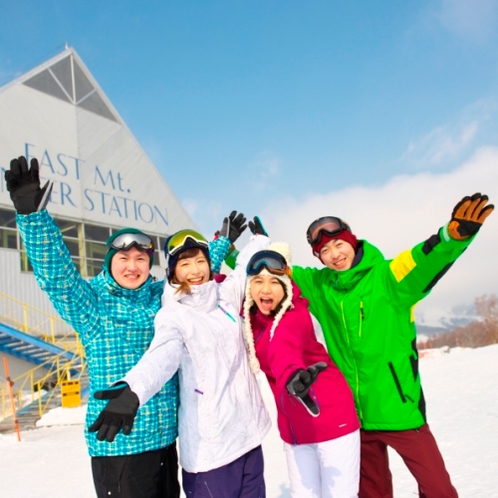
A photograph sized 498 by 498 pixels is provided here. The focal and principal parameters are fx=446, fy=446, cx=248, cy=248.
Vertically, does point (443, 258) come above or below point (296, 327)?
above

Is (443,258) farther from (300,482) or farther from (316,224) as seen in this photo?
(300,482)

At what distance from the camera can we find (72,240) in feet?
54.0

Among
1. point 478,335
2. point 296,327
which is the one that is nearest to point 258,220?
point 296,327

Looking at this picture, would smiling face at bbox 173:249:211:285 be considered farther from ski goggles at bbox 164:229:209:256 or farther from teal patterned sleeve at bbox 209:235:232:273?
teal patterned sleeve at bbox 209:235:232:273

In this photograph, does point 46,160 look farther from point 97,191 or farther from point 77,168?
point 97,191

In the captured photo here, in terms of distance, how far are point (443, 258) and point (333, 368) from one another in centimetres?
89

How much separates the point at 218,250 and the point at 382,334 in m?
1.47

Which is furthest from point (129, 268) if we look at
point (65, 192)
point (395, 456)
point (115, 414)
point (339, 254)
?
point (65, 192)

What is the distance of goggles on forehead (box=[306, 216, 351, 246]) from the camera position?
2.96m

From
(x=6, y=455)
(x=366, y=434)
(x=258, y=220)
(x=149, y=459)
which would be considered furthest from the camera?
(x=6, y=455)

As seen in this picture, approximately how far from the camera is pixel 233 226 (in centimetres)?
398

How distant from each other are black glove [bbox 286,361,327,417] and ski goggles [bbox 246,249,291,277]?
2.50 feet

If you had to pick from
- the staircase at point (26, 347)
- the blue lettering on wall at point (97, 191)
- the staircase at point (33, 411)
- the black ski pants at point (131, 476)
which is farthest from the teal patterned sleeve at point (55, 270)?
the blue lettering on wall at point (97, 191)

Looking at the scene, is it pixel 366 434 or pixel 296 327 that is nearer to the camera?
pixel 296 327
